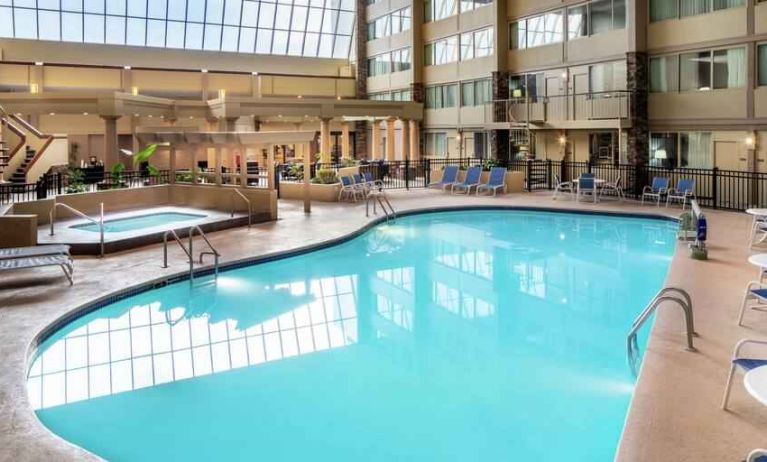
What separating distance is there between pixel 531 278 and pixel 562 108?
1511 cm

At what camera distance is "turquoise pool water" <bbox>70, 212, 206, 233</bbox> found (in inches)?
658

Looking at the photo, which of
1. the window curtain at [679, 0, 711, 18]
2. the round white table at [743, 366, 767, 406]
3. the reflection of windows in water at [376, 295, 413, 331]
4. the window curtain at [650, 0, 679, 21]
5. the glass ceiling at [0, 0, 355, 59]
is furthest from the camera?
the glass ceiling at [0, 0, 355, 59]

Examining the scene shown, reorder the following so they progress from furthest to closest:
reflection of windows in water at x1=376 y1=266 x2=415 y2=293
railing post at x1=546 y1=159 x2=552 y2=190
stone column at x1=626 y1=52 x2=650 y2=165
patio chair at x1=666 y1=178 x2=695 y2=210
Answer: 1. railing post at x1=546 y1=159 x2=552 y2=190
2. stone column at x1=626 y1=52 x2=650 y2=165
3. patio chair at x1=666 y1=178 x2=695 y2=210
4. reflection of windows in water at x1=376 y1=266 x2=415 y2=293

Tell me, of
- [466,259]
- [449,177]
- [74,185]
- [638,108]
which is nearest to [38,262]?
[466,259]

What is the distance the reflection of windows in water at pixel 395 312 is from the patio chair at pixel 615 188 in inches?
541

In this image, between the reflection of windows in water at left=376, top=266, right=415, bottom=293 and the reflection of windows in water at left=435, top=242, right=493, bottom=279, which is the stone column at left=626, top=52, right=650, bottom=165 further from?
the reflection of windows in water at left=376, top=266, right=415, bottom=293

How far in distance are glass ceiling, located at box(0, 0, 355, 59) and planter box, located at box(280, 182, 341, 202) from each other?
1829cm

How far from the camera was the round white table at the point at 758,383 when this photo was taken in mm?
4426

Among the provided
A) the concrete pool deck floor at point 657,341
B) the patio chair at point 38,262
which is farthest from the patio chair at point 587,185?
the patio chair at point 38,262

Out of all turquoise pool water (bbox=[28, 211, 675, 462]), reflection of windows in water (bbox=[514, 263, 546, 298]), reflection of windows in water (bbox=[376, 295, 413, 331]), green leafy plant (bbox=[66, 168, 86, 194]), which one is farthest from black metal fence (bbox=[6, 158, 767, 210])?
reflection of windows in water (bbox=[376, 295, 413, 331])

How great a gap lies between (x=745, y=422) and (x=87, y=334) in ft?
25.5

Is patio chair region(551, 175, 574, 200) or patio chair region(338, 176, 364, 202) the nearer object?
patio chair region(338, 176, 364, 202)

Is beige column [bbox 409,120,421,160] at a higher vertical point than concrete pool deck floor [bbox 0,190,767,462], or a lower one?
higher

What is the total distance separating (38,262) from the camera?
1046 cm
